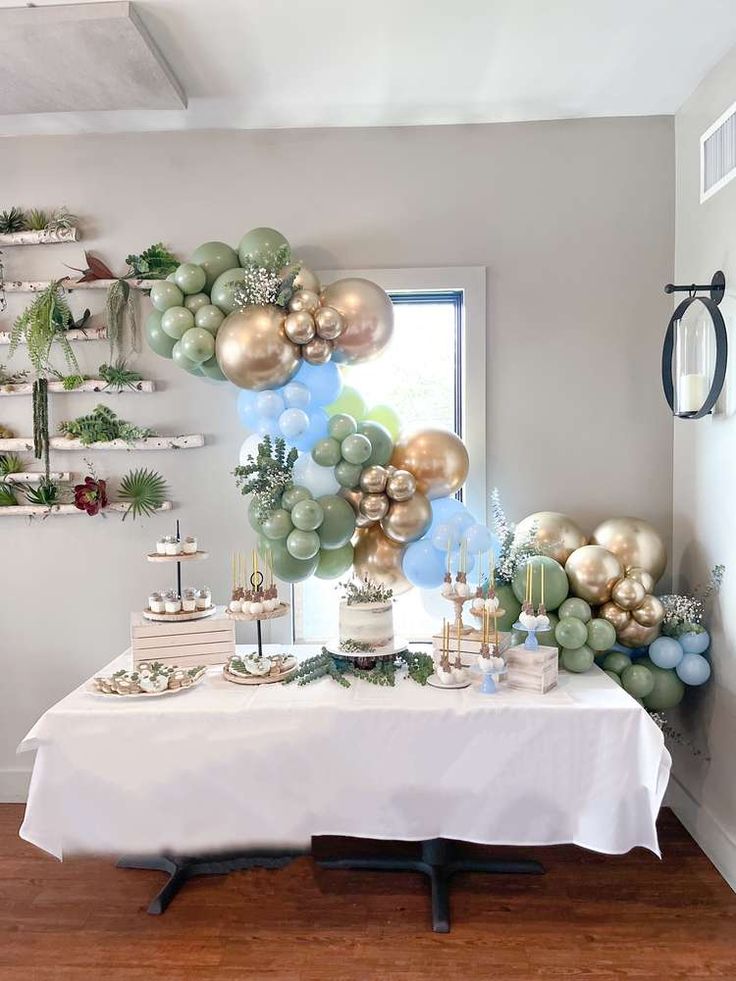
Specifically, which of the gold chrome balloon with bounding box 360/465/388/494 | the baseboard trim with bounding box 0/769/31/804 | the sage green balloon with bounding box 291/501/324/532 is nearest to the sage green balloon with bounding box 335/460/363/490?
the gold chrome balloon with bounding box 360/465/388/494

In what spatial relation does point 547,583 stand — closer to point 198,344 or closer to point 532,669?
point 532,669

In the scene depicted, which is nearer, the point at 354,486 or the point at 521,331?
the point at 354,486

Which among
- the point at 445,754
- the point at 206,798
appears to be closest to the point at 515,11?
the point at 445,754

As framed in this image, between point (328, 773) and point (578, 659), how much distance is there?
89cm

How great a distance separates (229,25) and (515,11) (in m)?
0.87

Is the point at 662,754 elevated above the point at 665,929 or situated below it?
above

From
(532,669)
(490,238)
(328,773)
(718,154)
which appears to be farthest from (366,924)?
(718,154)

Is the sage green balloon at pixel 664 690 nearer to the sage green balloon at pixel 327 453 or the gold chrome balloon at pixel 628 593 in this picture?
the gold chrome balloon at pixel 628 593

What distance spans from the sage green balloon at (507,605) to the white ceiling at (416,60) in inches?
70.5

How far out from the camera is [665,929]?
2.22 meters

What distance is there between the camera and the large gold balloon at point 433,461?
2.59 m

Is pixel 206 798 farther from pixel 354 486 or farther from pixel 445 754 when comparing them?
pixel 354 486

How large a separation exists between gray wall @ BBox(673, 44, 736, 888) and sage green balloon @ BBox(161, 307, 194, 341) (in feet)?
6.02

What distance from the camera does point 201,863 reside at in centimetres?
257
